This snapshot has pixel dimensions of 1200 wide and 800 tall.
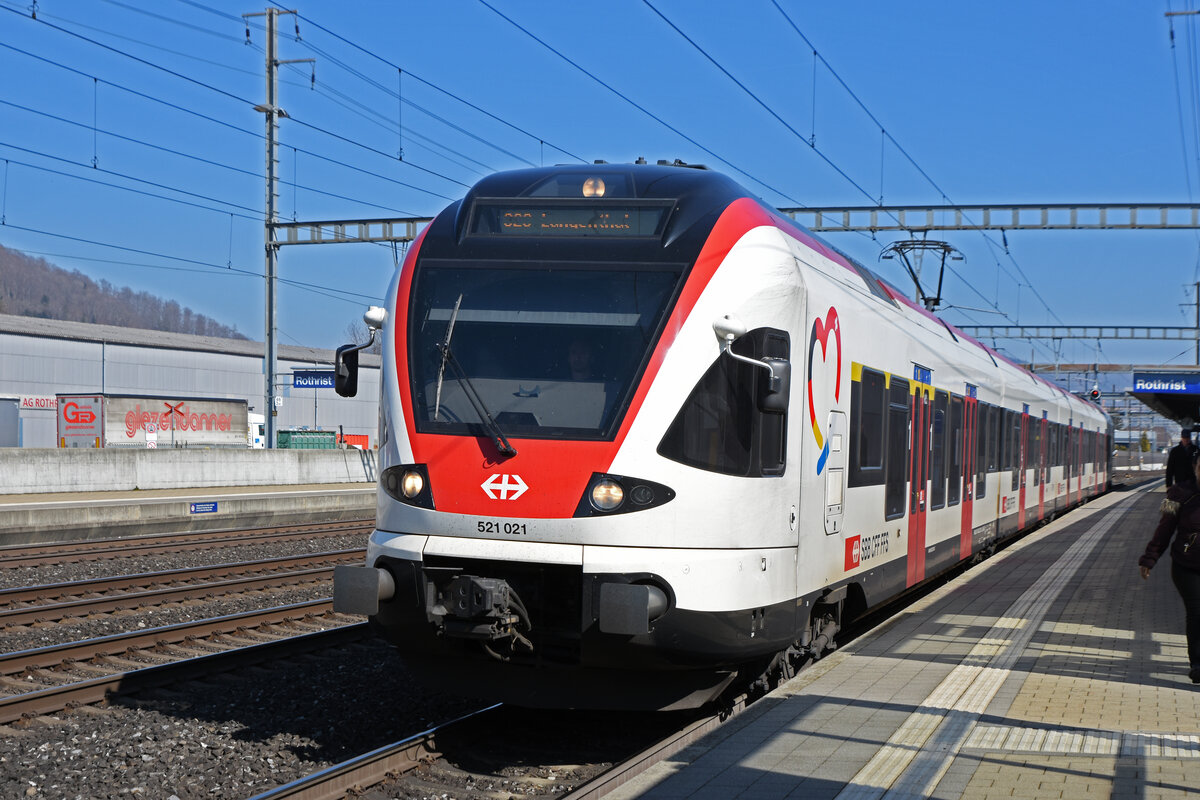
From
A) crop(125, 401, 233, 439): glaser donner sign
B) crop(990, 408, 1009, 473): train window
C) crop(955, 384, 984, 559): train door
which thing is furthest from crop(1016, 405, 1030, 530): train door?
crop(125, 401, 233, 439): glaser donner sign

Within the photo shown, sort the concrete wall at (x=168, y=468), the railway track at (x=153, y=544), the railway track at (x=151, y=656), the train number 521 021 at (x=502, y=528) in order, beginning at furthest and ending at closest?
1. the concrete wall at (x=168, y=468)
2. the railway track at (x=153, y=544)
3. the railway track at (x=151, y=656)
4. the train number 521 021 at (x=502, y=528)

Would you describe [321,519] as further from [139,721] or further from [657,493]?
[657,493]

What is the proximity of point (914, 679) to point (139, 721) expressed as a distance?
16.7 ft

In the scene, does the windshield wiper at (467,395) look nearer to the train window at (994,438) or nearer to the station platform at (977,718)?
the station platform at (977,718)

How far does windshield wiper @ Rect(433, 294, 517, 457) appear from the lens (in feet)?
22.0

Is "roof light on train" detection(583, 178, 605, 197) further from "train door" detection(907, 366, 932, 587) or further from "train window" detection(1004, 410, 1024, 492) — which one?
"train window" detection(1004, 410, 1024, 492)

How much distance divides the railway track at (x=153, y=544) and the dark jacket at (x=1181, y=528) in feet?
43.9

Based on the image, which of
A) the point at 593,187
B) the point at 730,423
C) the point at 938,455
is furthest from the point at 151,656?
the point at 938,455

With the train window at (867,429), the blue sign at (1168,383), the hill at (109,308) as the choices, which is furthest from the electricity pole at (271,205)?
the hill at (109,308)

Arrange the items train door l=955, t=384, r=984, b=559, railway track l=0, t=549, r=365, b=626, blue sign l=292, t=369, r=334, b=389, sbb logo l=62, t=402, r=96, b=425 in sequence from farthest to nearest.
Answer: sbb logo l=62, t=402, r=96, b=425, blue sign l=292, t=369, r=334, b=389, train door l=955, t=384, r=984, b=559, railway track l=0, t=549, r=365, b=626

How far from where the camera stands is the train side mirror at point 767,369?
22.1 feet

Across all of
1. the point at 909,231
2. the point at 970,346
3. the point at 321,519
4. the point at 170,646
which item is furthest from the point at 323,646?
the point at 909,231

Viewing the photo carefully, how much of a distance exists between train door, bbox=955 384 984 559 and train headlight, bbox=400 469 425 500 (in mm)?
8645

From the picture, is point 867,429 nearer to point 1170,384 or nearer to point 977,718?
point 977,718
